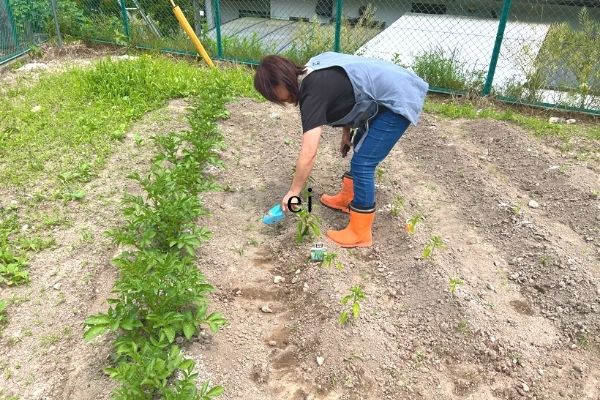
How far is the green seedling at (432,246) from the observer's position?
3.17m

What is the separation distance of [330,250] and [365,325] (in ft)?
2.32

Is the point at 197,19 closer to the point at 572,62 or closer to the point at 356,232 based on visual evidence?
the point at 572,62

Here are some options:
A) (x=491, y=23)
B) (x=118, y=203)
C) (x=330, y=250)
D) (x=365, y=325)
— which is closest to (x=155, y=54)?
(x=118, y=203)

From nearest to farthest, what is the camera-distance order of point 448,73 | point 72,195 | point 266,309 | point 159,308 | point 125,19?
1. point 159,308
2. point 266,309
3. point 72,195
4. point 448,73
5. point 125,19

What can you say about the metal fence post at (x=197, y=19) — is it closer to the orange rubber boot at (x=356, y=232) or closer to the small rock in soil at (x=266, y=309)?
the orange rubber boot at (x=356, y=232)

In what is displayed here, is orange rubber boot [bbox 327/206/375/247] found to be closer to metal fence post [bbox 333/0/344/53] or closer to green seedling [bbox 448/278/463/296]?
green seedling [bbox 448/278/463/296]

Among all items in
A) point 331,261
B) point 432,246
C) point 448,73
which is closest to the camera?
point 331,261

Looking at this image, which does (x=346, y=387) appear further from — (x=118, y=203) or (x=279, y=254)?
(x=118, y=203)

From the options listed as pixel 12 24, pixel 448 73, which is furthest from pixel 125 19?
pixel 448 73

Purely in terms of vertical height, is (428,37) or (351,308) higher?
(428,37)

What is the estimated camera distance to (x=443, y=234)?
3535 millimetres

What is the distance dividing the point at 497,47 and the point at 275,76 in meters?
3.77

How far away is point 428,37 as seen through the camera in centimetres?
708

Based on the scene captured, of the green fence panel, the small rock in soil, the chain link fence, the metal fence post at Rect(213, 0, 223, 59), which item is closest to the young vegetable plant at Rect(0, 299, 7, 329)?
the small rock in soil
